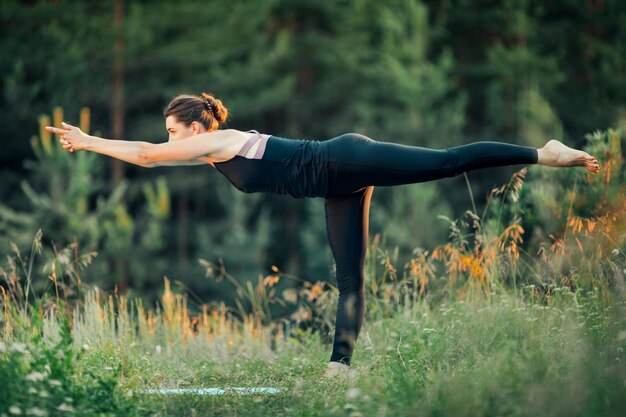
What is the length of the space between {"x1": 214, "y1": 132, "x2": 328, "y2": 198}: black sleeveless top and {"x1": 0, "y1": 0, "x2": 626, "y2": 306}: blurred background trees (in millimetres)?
13567

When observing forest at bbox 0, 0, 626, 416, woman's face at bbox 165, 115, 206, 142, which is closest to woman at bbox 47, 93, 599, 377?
woman's face at bbox 165, 115, 206, 142

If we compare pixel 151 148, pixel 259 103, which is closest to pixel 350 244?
pixel 151 148

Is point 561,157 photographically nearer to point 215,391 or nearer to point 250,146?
point 250,146

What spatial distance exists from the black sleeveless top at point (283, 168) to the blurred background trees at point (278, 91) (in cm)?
1357

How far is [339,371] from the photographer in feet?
13.8

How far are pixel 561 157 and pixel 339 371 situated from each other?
1.62 m

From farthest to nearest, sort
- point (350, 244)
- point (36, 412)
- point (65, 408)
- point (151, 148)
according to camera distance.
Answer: point (350, 244), point (151, 148), point (65, 408), point (36, 412)

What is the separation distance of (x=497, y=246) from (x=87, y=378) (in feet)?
8.47

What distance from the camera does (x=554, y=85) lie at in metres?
21.9

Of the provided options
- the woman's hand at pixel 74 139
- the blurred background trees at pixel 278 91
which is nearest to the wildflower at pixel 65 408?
the woman's hand at pixel 74 139

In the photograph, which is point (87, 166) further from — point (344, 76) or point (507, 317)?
point (507, 317)

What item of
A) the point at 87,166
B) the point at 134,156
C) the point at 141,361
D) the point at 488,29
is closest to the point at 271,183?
the point at 134,156

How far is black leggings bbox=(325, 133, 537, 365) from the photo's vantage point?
4297 millimetres

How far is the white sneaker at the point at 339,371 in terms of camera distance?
4.12 m
